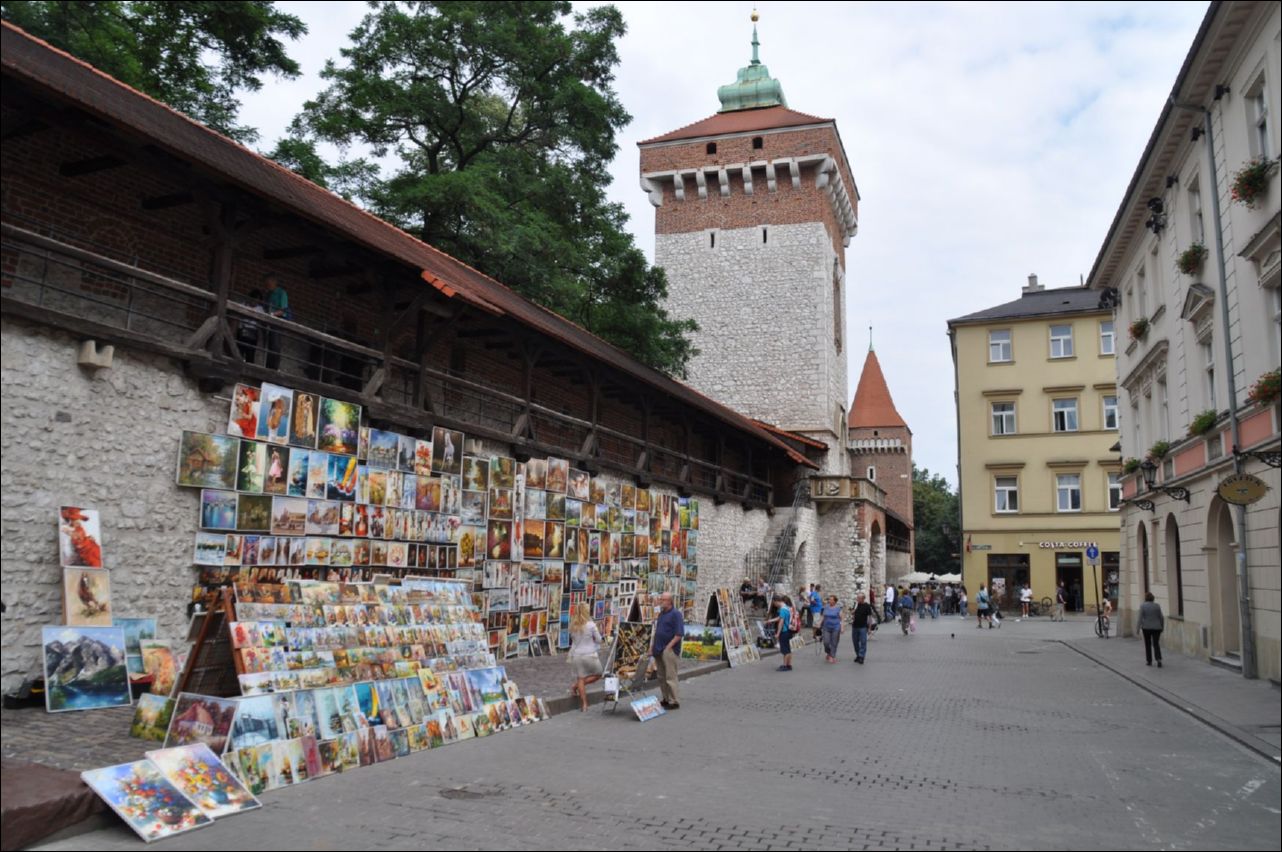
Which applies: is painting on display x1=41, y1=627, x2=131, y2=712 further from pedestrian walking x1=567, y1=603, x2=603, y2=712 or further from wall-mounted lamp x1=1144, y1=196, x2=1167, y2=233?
wall-mounted lamp x1=1144, y1=196, x2=1167, y2=233

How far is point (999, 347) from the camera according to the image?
4022cm

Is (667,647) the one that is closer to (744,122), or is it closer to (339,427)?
(339,427)

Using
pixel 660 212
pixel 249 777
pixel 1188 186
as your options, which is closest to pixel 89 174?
pixel 249 777

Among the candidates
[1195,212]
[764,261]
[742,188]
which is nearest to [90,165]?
[1195,212]

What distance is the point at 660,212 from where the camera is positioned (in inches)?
1622

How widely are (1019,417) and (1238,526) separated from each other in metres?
25.8

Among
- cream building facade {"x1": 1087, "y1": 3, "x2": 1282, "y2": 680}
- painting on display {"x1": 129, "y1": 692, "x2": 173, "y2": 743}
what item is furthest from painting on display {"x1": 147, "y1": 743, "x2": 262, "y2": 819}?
cream building facade {"x1": 1087, "y1": 3, "x2": 1282, "y2": 680}

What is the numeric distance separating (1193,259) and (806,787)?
13.5m

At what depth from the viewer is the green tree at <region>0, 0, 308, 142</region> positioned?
19203mm

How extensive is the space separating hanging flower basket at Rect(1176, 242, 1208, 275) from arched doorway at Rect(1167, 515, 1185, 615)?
5.41 meters

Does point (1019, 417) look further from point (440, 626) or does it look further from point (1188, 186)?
point (440, 626)

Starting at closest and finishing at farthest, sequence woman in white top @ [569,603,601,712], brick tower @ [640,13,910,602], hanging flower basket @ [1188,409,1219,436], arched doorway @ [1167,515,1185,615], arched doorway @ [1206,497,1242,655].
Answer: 1. woman in white top @ [569,603,601,712]
2. hanging flower basket @ [1188,409,1219,436]
3. arched doorway @ [1206,497,1242,655]
4. arched doorway @ [1167,515,1185,615]
5. brick tower @ [640,13,910,602]

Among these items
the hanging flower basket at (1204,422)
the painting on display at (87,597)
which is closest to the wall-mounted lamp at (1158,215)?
the hanging flower basket at (1204,422)

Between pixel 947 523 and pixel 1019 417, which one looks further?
pixel 947 523
